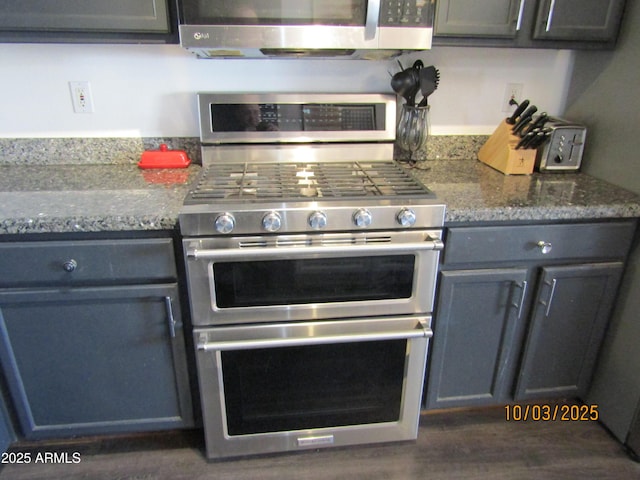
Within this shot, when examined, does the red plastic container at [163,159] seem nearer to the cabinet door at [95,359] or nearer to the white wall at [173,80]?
the white wall at [173,80]

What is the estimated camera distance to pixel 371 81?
65.8 inches

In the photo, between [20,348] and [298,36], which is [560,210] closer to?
[298,36]

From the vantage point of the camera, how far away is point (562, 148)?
1.59 metres

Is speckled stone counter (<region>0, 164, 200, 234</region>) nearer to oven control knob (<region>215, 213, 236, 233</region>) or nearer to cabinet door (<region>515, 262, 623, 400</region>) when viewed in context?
oven control knob (<region>215, 213, 236, 233</region>)

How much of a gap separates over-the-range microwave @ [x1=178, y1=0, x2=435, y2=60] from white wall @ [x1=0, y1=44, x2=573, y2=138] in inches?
15.6

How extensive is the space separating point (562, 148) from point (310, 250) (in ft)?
3.52

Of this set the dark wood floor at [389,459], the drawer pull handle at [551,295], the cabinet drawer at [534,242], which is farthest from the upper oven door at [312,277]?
the dark wood floor at [389,459]

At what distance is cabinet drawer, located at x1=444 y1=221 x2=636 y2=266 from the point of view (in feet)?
4.20

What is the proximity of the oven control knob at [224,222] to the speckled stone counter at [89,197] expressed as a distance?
5.1 inches

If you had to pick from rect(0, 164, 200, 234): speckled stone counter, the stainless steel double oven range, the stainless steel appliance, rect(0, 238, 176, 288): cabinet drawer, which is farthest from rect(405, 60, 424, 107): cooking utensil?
rect(0, 238, 176, 288): cabinet drawer

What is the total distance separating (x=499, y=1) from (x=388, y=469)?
1569 mm

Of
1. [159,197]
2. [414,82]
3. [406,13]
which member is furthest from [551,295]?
[159,197]

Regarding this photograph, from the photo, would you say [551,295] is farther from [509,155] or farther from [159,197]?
[159,197]

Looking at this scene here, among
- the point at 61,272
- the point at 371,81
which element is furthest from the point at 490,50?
the point at 61,272
